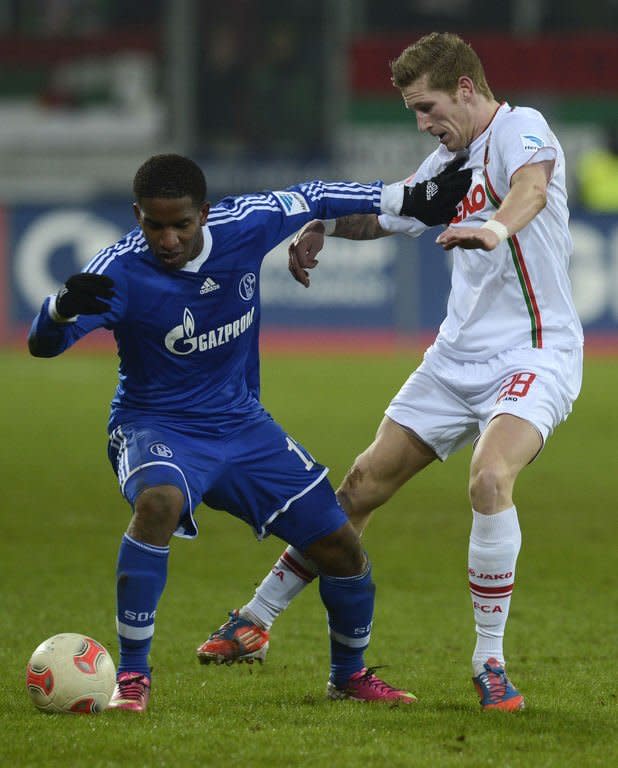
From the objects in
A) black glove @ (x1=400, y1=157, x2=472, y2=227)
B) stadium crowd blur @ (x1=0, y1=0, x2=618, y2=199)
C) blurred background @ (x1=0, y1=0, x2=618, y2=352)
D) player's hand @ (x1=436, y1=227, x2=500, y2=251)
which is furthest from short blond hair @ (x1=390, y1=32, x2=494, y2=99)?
stadium crowd blur @ (x1=0, y1=0, x2=618, y2=199)

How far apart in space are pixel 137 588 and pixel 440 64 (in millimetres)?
2106

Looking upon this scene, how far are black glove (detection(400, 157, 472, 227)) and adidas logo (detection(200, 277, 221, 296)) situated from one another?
3.00ft

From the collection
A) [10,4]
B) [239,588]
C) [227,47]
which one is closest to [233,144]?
[227,47]

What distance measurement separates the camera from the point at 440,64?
535cm

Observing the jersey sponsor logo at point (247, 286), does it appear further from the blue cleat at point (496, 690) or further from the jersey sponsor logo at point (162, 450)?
the blue cleat at point (496, 690)

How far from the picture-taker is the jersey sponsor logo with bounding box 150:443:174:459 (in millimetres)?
4910

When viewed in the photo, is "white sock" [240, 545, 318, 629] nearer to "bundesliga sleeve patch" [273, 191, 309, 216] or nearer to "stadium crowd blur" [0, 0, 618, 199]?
"bundesliga sleeve patch" [273, 191, 309, 216]

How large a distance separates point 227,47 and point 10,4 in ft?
16.3

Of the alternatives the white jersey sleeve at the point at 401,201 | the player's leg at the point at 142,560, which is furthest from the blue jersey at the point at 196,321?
the white jersey sleeve at the point at 401,201

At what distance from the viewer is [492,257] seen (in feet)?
18.0

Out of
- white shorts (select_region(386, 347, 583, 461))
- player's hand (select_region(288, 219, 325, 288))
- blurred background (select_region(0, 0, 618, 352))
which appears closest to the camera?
white shorts (select_region(386, 347, 583, 461))

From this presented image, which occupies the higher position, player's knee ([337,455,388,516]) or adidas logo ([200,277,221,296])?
adidas logo ([200,277,221,296])

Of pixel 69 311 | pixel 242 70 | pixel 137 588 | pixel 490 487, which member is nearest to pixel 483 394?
pixel 490 487

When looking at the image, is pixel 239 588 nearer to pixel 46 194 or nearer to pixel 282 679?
pixel 282 679
